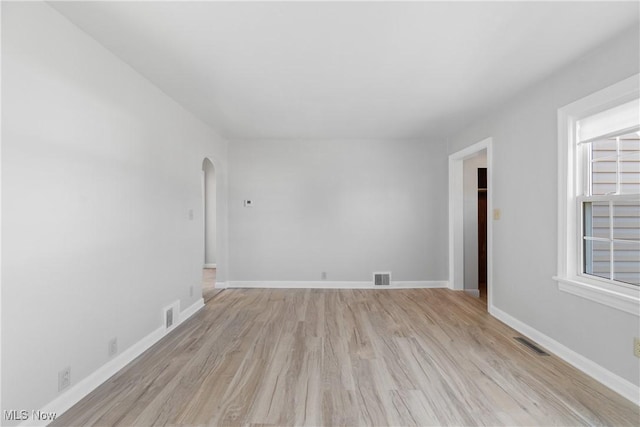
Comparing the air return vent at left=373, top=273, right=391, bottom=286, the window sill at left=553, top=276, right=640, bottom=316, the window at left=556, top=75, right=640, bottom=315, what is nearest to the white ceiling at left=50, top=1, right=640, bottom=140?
the window at left=556, top=75, right=640, bottom=315

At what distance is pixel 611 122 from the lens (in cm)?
217

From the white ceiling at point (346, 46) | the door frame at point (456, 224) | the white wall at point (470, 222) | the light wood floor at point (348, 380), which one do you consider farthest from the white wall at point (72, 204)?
the white wall at point (470, 222)

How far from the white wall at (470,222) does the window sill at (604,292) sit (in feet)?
7.34

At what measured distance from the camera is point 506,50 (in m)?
2.16

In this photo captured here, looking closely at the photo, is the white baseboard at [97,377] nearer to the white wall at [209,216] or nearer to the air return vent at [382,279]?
the air return vent at [382,279]

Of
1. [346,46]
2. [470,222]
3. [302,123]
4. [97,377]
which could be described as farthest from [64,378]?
[470,222]

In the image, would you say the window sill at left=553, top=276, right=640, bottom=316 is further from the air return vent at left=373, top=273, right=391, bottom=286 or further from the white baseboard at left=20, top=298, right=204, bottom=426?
the white baseboard at left=20, top=298, right=204, bottom=426

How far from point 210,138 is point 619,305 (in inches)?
191

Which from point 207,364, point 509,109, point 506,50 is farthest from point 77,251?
point 509,109

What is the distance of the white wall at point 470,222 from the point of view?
471cm

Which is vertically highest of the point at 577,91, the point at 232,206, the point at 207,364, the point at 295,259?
the point at 577,91

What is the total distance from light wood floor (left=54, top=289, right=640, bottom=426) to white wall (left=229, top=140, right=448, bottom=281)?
1555mm

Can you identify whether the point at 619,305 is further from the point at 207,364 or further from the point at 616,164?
the point at 207,364

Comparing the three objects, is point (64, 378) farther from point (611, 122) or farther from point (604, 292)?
point (611, 122)
